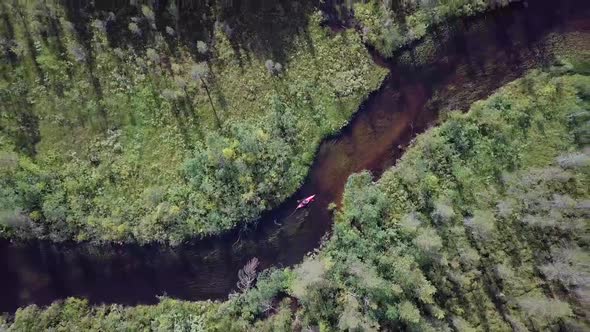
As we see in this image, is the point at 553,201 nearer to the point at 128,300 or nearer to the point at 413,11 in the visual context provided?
the point at 413,11

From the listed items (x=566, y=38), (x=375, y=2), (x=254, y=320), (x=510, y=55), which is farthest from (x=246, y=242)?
(x=566, y=38)

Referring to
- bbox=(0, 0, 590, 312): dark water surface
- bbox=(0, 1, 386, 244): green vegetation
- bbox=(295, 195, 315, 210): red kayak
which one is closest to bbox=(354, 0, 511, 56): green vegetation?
bbox=(0, 0, 590, 312): dark water surface

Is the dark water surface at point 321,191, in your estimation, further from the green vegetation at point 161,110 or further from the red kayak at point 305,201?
the green vegetation at point 161,110

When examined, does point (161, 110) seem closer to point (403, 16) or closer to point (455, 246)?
point (403, 16)

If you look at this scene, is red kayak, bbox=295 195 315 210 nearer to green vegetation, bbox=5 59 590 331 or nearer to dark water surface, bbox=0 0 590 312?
dark water surface, bbox=0 0 590 312

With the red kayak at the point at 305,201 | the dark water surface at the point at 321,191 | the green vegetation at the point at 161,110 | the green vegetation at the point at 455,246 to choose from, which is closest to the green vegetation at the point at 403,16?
the dark water surface at the point at 321,191

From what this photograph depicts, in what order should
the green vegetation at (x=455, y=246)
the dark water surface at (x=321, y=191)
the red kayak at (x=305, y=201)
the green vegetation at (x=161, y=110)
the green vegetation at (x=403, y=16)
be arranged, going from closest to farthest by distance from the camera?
the green vegetation at (x=455, y=246) → the green vegetation at (x=161, y=110) → the green vegetation at (x=403, y=16) → the dark water surface at (x=321, y=191) → the red kayak at (x=305, y=201)
